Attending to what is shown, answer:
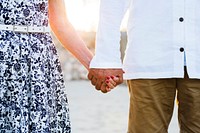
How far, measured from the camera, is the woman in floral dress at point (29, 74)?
6.23ft

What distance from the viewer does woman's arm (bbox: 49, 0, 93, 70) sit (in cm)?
210

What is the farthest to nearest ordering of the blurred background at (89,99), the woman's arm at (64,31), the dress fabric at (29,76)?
the blurred background at (89,99) → the woman's arm at (64,31) → the dress fabric at (29,76)

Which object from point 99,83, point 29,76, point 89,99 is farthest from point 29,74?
point 89,99

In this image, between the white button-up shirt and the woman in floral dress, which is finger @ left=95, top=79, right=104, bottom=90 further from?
the woman in floral dress

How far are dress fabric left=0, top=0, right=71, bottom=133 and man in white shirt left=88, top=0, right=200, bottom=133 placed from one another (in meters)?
0.24

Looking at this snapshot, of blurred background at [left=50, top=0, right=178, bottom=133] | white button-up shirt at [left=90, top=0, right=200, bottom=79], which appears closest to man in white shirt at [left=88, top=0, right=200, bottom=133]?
white button-up shirt at [left=90, top=0, right=200, bottom=79]

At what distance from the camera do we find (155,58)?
2137mm

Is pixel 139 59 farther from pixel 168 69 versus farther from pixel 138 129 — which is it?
pixel 138 129

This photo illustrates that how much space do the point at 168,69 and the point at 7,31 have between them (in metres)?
0.58

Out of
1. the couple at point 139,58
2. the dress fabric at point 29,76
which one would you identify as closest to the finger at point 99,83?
the couple at point 139,58

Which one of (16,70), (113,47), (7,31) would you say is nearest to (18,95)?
(16,70)

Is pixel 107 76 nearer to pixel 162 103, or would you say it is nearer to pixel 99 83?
pixel 99 83

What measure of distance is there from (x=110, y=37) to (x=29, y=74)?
14.7 inches

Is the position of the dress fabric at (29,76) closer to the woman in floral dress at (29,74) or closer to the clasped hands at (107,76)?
the woman in floral dress at (29,74)
